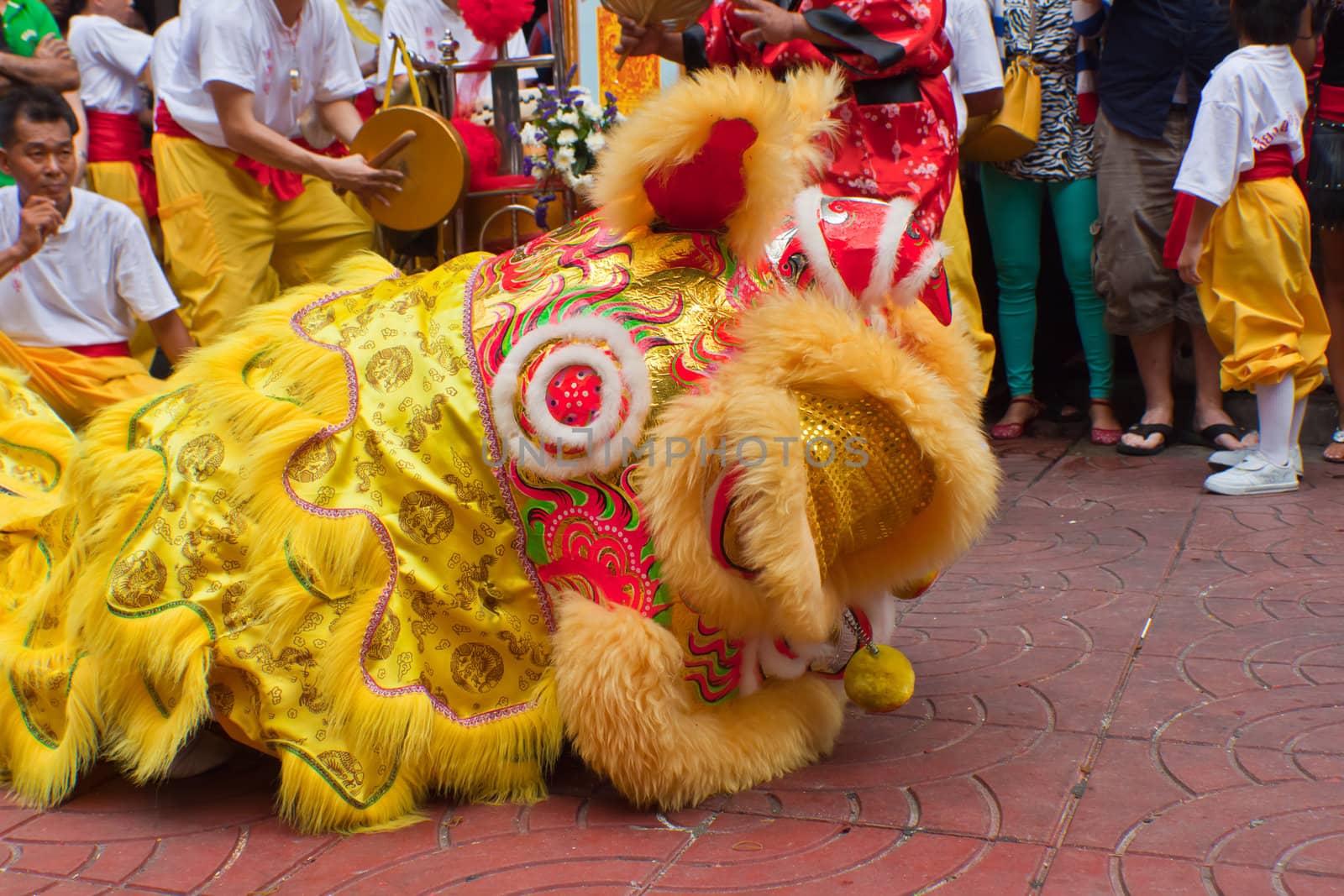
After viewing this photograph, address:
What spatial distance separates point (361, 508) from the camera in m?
2.08

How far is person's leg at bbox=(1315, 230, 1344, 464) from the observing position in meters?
4.67

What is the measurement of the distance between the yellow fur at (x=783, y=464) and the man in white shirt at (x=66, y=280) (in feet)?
6.64

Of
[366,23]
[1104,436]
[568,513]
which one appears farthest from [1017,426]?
[568,513]

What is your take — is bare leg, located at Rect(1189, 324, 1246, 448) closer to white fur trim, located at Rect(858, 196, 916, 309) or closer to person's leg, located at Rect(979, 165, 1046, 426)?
person's leg, located at Rect(979, 165, 1046, 426)

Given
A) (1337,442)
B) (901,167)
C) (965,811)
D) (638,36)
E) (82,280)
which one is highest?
(638,36)

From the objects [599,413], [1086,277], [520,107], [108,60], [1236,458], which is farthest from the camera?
[1086,277]

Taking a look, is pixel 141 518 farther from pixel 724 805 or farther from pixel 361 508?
pixel 724 805

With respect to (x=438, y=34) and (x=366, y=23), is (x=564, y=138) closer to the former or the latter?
(x=438, y=34)

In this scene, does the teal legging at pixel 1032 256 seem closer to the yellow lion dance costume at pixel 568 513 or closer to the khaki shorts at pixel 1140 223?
the khaki shorts at pixel 1140 223

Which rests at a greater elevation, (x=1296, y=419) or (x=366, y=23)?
(x=366, y=23)

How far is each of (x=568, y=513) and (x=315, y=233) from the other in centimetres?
259

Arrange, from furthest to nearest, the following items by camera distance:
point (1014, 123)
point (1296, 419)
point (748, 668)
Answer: point (1014, 123) < point (1296, 419) < point (748, 668)

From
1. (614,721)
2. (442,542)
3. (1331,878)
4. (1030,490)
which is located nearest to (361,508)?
(442,542)

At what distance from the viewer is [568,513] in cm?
209
